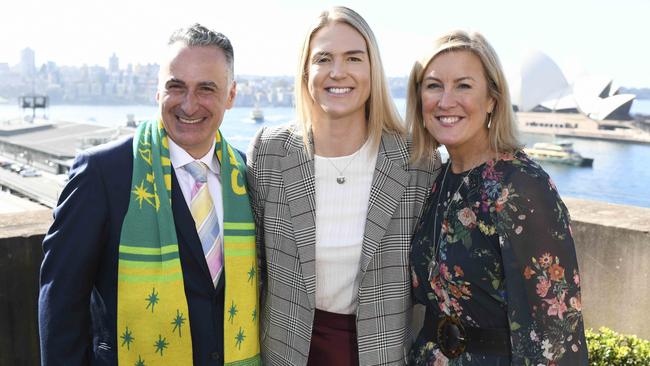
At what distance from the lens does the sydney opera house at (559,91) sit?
5588 centimetres

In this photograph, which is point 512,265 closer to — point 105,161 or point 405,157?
point 405,157

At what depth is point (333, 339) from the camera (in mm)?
2141

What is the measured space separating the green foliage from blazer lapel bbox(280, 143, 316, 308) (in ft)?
4.57

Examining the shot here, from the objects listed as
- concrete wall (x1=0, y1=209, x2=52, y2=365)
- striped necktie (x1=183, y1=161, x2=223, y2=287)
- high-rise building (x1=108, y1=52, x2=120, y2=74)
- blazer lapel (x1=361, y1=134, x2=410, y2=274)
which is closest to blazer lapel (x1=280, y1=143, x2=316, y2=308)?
blazer lapel (x1=361, y1=134, x2=410, y2=274)

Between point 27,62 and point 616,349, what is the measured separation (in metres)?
194

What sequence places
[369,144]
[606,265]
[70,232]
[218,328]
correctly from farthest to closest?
[606,265] → [369,144] → [218,328] → [70,232]

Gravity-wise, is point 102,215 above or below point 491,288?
above

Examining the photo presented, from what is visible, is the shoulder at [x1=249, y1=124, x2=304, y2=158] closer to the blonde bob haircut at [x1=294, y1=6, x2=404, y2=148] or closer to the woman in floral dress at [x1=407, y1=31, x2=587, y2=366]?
the blonde bob haircut at [x1=294, y1=6, x2=404, y2=148]

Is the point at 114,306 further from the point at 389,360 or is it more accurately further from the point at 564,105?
the point at 564,105

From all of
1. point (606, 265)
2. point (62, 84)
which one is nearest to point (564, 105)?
point (606, 265)

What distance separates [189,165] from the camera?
2.00m

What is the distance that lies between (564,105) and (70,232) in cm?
6724

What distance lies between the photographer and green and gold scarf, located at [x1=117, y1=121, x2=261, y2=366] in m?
1.81

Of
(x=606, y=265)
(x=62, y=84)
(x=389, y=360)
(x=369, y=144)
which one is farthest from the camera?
(x=62, y=84)
